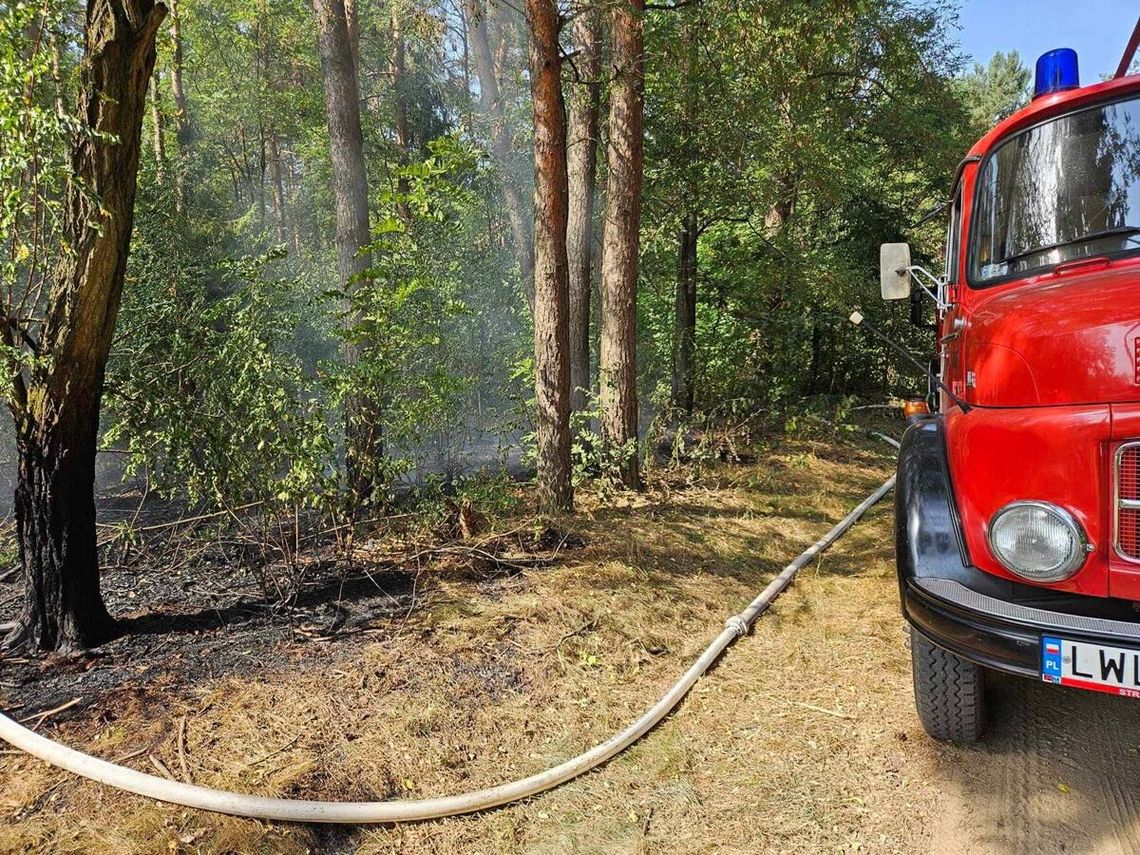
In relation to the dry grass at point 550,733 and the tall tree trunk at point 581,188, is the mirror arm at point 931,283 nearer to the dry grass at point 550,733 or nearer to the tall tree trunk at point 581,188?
the dry grass at point 550,733

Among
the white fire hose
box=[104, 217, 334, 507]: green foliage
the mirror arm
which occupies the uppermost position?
the mirror arm

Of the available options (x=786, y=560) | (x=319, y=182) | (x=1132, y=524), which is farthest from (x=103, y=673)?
(x=319, y=182)

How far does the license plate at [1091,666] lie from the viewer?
7.20 feet

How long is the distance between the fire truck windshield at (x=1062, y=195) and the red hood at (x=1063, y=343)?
0.21 meters

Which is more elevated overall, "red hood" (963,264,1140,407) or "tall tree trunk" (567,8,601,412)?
"tall tree trunk" (567,8,601,412)

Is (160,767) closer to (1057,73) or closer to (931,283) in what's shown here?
(931,283)

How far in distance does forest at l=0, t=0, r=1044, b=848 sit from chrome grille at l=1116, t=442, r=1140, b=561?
2.49 metres

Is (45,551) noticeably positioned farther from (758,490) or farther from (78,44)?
(758,490)

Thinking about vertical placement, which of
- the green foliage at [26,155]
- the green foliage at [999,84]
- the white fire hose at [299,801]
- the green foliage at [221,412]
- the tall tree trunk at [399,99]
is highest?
the green foliage at [999,84]

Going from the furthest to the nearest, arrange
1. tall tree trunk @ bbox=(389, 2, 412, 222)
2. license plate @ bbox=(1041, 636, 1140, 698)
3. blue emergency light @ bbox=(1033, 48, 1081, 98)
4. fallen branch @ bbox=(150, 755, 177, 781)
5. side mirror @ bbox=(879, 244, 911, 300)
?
tall tree trunk @ bbox=(389, 2, 412, 222), side mirror @ bbox=(879, 244, 911, 300), blue emergency light @ bbox=(1033, 48, 1081, 98), fallen branch @ bbox=(150, 755, 177, 781), license plate @ bbox=(1041, 636, 1140, 698)

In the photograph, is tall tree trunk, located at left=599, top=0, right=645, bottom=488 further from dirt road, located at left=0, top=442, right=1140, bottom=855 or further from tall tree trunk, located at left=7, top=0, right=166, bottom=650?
tall tree trunk, located at left=7, top=0, right=166, bottom=650

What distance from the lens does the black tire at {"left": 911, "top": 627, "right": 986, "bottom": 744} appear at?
2959 millimetres

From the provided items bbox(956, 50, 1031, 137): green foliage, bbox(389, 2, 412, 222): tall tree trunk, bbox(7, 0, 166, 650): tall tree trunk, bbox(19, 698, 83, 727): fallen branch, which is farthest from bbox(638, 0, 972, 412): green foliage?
bbox(956, 50, 1031, 137): green foliage

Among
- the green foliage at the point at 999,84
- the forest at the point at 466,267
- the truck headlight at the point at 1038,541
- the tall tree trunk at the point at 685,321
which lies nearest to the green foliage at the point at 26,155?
the forest at the point at 466,267
